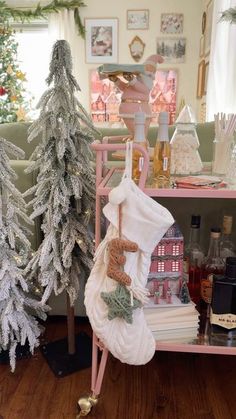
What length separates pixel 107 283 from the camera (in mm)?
983

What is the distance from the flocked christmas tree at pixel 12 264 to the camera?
1.17 m

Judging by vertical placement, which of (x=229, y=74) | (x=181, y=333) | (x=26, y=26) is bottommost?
(x=181, y=333)

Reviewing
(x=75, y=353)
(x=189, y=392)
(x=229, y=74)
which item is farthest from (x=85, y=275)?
(x=229, y=74)

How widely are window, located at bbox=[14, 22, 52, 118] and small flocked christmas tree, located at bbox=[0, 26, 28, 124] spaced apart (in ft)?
0.73

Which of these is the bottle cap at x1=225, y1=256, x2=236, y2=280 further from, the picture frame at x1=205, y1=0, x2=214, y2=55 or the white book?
the picture frame at x1=205, y1=0, x2=214, y2=55

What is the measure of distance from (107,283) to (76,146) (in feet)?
1.61

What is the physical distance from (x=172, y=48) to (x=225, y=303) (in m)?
3.98

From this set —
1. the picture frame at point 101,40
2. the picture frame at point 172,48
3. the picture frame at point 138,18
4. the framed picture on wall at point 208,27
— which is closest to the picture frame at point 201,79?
the framed picture on wall at point 208,27

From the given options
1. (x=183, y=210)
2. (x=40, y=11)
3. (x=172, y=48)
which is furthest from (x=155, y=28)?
(x=183, y=210)

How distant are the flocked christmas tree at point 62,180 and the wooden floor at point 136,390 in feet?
1.03

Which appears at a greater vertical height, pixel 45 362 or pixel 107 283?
pixel 107 283

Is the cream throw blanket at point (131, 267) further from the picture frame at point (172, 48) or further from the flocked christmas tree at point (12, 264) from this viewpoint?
the picture frame at point (172, 48)

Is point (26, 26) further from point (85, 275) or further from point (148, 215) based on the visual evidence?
point (148, 215)

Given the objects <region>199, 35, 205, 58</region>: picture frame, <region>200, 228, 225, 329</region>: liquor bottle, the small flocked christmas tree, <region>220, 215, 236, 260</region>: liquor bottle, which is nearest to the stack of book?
<region>200, 228, 225, 329</region>: liquor bottle
